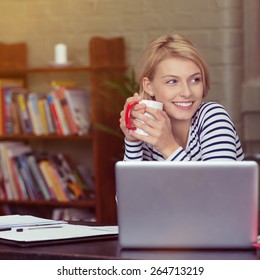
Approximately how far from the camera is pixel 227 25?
374 centimetres

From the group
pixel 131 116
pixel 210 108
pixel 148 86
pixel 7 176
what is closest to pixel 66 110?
pixel 7 176

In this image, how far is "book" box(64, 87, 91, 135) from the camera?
3834 mm

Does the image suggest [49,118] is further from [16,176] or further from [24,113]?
[16,176]

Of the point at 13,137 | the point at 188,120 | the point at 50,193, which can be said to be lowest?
the point at 50,193

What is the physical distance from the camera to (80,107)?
3.87m

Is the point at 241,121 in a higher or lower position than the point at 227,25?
lower

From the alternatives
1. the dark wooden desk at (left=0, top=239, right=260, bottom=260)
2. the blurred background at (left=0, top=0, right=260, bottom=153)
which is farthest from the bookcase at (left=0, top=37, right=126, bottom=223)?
the dark wooden desk at (left=0, top=239, right=260, bottom=260)

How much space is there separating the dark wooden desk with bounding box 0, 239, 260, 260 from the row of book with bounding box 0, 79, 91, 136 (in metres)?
2.33

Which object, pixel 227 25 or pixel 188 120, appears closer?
pixel 188 120

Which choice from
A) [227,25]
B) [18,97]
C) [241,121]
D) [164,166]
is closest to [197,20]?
[227,25]

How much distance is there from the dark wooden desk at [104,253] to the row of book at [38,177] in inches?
92.9
